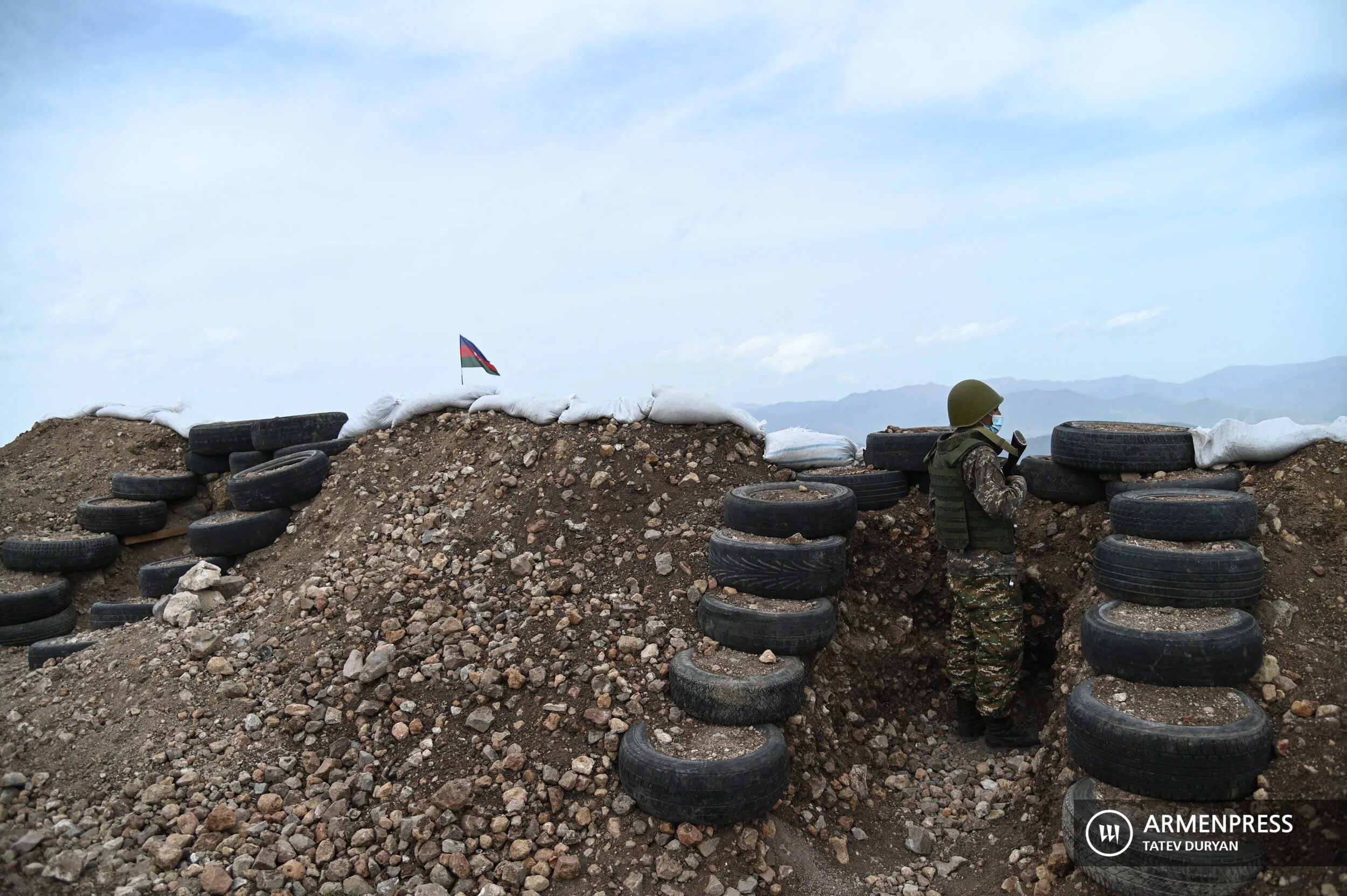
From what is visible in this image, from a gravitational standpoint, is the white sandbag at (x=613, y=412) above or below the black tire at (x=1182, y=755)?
above

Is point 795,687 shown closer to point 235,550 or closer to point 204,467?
point 235,550

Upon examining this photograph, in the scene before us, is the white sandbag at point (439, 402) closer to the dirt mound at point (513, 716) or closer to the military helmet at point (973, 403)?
the dirt mound at point (513, 716)

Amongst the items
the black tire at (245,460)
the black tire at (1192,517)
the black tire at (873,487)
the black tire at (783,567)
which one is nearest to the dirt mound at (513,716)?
the black tire at (873,487)

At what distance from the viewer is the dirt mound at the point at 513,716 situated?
489 cm

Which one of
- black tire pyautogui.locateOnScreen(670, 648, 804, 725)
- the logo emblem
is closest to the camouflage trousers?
black tire pyautogui.locateOnScreen(670, 648, 804, 725)

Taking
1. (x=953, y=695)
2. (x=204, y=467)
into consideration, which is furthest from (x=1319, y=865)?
(x=204, y=467)

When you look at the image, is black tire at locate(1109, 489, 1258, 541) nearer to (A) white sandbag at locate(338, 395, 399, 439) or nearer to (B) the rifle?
(B) the rifle

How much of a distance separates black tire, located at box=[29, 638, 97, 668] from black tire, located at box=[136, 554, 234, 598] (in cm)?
72

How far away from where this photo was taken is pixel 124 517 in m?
11.0

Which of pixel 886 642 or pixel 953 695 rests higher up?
pixel 886 642

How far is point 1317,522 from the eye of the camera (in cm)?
602

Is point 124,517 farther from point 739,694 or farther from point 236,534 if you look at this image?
point 739,694

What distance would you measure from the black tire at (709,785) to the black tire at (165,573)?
560cm

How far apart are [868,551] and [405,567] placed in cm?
386
